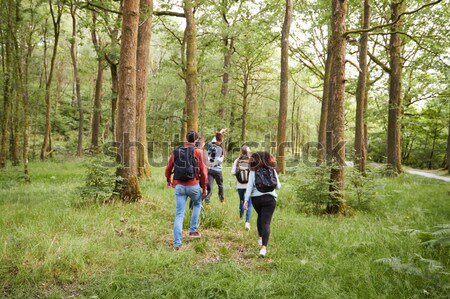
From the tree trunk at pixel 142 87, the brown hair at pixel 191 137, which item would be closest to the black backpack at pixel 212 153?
the brown hair at pixel 191 137

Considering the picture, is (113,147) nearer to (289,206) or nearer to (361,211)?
(289,206)

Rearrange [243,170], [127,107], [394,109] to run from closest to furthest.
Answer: [243,170] < [127,107] < [394,109]

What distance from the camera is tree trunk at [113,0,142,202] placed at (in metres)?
8.62

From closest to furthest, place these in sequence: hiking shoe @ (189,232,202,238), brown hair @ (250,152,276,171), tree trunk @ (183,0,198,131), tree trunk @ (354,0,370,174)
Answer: brown hair @ (250,152,276,171) < hiking shoe @ (189,232,202,238) < tree trunk @ (183,0,198,131) < tree trunk @ (354,0,370,174)

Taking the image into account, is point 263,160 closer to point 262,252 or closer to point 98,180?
point 262,252

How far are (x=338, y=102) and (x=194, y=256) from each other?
19.9ft

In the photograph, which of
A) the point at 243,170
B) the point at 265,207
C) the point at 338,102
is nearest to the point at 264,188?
the point at 265,207

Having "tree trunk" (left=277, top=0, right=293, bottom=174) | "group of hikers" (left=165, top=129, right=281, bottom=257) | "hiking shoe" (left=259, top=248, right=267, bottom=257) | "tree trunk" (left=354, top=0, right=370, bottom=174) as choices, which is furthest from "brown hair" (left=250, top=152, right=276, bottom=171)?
"tree trunk" (left=277, top=0, right=293, bottom=174)

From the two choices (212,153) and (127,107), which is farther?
(212,153)

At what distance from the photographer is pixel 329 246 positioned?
19.9ft

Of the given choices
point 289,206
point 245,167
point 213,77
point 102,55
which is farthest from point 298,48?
point 245,167

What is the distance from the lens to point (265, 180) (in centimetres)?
589

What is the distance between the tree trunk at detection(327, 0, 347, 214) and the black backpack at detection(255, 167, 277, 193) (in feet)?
11.7

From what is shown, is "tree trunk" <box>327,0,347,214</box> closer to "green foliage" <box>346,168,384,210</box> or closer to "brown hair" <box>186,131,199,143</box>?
"green foliage" <box>346,168,384,210</box>
